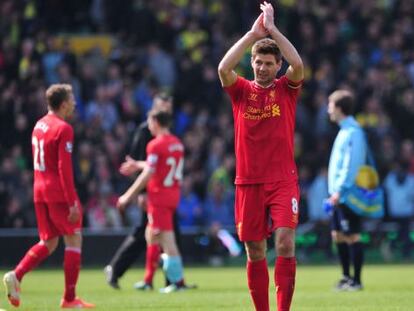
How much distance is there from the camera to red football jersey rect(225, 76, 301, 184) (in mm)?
10391

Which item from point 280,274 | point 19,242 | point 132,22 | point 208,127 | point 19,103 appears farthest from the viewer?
point 132,22

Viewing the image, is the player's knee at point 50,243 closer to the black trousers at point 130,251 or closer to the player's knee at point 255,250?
the black trousers at point 130,251

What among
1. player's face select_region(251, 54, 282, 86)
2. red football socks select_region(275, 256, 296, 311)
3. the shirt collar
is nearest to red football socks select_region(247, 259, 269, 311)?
red football socks select_region(275, 256, 296, 311)

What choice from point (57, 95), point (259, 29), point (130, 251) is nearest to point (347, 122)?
point (130, 251)

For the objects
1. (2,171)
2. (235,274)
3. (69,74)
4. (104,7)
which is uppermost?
(104,7)

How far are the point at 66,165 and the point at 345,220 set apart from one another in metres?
4.36

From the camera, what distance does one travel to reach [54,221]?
12.9 meters

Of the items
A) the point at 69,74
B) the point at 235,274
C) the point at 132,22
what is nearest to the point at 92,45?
the point at 132,22

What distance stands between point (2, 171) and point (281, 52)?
13.0m

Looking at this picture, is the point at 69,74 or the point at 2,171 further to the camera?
the point at 69,74

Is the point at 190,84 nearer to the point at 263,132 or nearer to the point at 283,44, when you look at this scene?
the point at 263,132

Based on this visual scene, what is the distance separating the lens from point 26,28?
998 inches

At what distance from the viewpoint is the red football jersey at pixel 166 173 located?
15211 mm

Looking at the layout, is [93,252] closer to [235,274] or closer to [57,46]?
[235,274]
